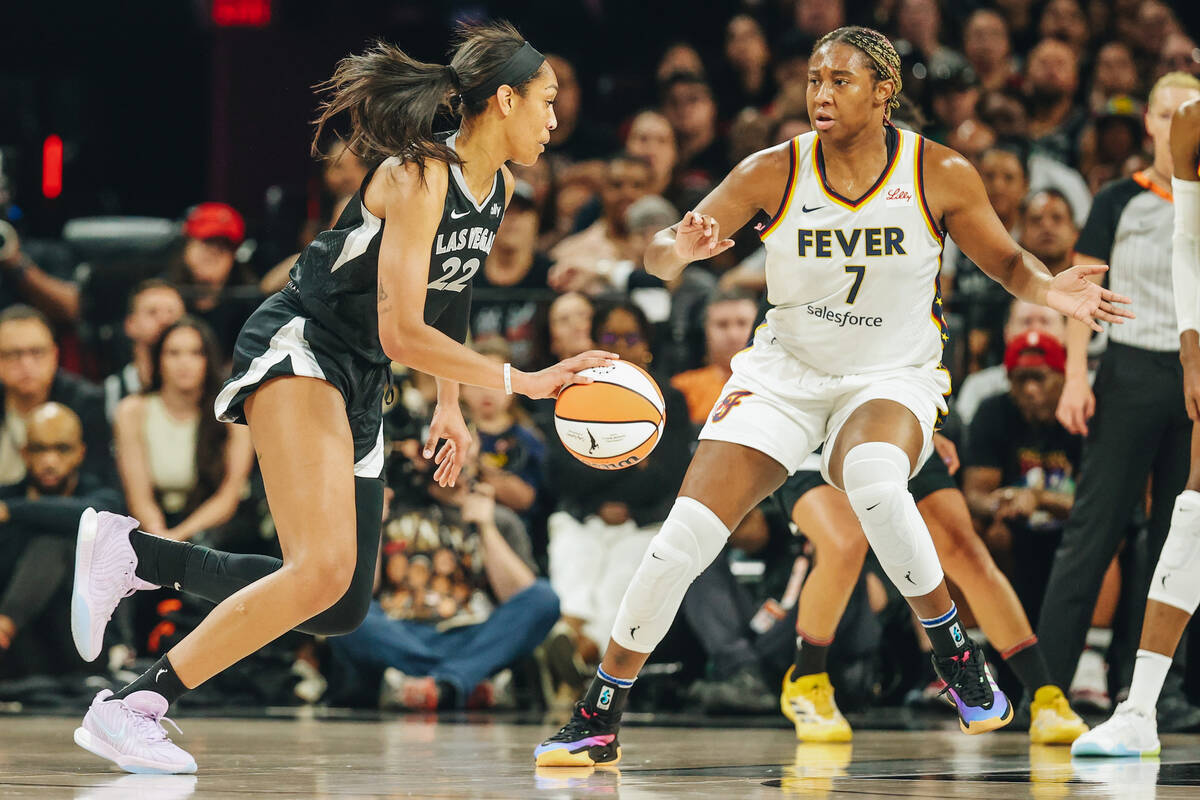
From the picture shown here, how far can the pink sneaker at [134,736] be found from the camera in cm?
420

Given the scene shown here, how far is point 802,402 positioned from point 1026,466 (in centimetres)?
273

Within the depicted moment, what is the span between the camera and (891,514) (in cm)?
432

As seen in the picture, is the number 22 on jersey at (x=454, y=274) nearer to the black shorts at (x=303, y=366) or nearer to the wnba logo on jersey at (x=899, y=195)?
the black shorts at (x=303, y=366)

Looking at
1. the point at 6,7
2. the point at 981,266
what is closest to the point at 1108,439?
the point at 981,266

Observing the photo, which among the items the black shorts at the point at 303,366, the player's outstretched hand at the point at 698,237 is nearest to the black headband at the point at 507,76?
the player's outstretched hand at the point at 698,237

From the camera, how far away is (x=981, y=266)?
15.5 feet

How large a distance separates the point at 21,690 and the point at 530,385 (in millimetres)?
4135

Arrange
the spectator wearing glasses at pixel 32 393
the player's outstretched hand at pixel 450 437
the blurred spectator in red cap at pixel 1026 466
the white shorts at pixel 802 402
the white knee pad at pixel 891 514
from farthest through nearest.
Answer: the spectator wearing glasses at pixel 32 393 → the blurred spectator in red cap at pixel 1026 466 → the player's outstretched hand at pixel 450 437 → the white shorts at pixel 802 402 → the white knee pad at pixel 891 514

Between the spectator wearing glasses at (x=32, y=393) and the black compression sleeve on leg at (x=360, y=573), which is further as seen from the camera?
the spectator wearing glasses at (x=32, y=393)

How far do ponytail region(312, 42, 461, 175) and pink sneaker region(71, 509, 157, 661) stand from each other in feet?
4.08

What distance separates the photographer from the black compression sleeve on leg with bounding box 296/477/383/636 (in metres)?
4.38

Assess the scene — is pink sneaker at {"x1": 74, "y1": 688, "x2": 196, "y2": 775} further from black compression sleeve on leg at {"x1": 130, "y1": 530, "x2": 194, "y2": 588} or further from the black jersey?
the black jersey

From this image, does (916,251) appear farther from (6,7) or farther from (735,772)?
(6,7)

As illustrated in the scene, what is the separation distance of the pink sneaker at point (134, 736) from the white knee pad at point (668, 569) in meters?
1.22
